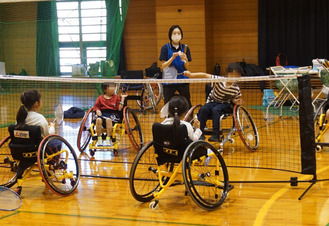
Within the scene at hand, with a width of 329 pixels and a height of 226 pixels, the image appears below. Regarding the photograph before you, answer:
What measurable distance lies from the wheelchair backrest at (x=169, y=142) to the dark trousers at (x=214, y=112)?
186 cm

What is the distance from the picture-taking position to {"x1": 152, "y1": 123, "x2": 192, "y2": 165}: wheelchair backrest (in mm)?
3986

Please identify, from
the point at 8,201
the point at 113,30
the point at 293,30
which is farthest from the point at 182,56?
the point at 293,30

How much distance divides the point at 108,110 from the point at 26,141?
6.11 feet

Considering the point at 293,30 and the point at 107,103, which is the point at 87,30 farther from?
the point at 293,30

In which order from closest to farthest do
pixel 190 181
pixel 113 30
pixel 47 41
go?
pixel 190 181
pixel 113 30
pixel 47 41

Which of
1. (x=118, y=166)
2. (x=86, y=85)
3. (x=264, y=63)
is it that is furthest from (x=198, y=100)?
(x=118, y=166)

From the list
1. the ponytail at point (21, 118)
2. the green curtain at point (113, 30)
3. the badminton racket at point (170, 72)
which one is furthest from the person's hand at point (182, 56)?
the green curtain at point (113, 30)

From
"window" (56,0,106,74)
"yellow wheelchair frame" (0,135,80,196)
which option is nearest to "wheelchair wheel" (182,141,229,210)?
"yellow wheelchair frame" (0,135,80,196)

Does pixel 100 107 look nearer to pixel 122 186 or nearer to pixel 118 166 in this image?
pixel 118 166

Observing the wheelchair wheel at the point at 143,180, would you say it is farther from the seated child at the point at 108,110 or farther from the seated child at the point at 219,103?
the seated child at the point at 219,103

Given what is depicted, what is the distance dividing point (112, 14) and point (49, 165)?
5488 millimetres

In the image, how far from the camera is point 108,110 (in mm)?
6145

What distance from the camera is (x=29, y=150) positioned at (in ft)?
14.3

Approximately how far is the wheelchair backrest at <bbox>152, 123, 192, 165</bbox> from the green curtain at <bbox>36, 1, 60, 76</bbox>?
6332mm
